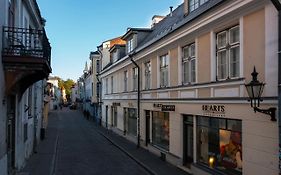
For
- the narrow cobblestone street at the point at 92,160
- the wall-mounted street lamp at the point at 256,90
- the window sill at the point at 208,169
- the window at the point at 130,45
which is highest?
the window at the point at 130,45

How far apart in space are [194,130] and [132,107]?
11277mm

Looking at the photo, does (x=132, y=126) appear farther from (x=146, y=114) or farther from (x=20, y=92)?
(x=20, y=92)

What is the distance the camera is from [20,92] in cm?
1438

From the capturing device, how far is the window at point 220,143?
38.2 feet

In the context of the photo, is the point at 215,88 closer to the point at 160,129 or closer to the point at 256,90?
the point at 256,90

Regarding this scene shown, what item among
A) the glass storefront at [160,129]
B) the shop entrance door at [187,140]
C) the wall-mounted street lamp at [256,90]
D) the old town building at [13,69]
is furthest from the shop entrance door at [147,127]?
the wall-mounted street lamp at [256,90]

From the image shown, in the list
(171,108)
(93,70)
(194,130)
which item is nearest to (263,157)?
(194,130)

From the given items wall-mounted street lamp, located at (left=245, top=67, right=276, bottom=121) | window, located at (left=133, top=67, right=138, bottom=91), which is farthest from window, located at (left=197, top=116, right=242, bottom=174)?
window, located at (left=133, top=67, right=138, bottom=91)

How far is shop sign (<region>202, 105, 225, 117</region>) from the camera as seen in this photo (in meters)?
12.2

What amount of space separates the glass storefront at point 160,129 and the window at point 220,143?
4.07 m

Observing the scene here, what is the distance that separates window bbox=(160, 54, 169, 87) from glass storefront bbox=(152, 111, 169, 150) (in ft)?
4.91

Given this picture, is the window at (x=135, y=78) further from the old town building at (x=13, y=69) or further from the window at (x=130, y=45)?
the old town building at (x=13, y=69)

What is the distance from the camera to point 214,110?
12797 millimetres

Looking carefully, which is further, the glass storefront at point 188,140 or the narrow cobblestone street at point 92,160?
the narrow cobblestone street at point 92,160
